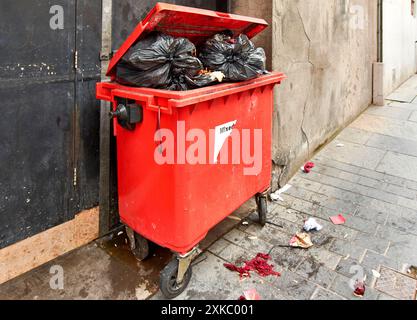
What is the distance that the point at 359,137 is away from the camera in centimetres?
501

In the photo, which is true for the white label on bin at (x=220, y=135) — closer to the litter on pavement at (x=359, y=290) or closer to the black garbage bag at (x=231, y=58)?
the black garbage bag at (x=231, y=58)

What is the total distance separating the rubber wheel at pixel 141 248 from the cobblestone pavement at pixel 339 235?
42 cm

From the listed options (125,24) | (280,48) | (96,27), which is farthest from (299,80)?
(96,27)

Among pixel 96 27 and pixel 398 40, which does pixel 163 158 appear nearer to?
pixel 96 27

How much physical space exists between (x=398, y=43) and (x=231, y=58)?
708 cm

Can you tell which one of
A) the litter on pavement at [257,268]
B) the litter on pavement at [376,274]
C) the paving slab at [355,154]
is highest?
the paving slab at [355,154]

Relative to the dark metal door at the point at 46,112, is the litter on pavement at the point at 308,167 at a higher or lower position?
lower

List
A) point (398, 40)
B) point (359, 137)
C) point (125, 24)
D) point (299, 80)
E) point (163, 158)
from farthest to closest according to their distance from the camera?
point (398, 40)
point (359, 137)
point (299, 80)
point (125, 24)
point (163, 158)

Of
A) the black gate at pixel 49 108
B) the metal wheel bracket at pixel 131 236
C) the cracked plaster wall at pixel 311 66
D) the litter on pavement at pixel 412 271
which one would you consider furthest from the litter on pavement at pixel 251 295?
the cracked plaster wall at pixel 311 66

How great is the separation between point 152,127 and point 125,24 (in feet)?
3.61

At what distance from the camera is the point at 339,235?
2.93 meters

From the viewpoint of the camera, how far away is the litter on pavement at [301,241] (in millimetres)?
2773

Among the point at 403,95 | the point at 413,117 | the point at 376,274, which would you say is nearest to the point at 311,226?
the point at 376,274

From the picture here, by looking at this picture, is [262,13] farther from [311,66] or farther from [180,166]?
[180,166]
